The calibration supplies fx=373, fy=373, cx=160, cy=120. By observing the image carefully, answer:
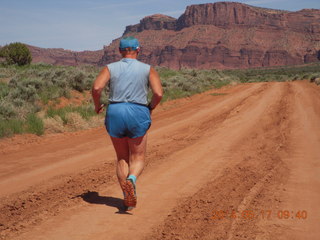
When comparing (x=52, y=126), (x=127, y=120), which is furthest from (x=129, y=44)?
(x=52, y=126)

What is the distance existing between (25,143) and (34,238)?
5894 millimetres

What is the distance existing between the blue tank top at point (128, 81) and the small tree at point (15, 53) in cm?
2806

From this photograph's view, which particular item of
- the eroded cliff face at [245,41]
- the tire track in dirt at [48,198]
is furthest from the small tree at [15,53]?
the eroded cliff face at [245,41]

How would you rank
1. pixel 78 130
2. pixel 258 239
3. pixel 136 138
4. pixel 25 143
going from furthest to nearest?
pixel 78 130 → pixel 25 143 → pixel 136 138 → pixel 258 239

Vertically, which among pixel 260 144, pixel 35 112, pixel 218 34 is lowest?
pixel 260 144

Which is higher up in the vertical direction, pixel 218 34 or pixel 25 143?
pixel 218 34

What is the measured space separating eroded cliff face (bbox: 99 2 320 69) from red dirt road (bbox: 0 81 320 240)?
16426 centimetres

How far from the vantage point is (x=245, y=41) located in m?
184

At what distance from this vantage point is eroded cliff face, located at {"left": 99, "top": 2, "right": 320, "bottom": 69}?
172125 millimetres

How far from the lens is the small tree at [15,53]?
29622 mm

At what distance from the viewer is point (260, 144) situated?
8.18 metres

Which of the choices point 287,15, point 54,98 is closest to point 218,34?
point 287,15

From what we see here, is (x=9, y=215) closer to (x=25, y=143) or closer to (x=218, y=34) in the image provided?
(x=25, y=143)
